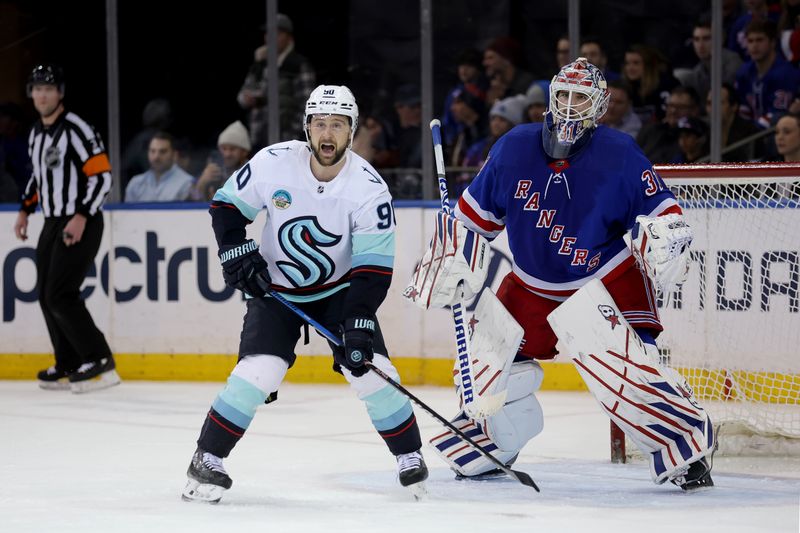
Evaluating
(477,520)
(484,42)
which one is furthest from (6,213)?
(477,520)

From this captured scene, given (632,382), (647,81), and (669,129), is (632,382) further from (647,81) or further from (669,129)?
(647,81)

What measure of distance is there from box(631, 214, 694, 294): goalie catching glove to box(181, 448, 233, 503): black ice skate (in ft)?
3.97

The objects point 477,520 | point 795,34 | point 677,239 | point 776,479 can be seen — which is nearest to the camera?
point 477,520

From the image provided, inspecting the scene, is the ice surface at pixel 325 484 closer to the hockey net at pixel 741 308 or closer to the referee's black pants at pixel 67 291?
the hockey net at pixel 741 308

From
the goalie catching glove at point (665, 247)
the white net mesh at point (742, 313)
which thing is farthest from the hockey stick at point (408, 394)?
the white net mesh at point (742, 313)

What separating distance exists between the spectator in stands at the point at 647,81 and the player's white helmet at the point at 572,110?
7.79 feet

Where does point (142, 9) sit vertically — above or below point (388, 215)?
above

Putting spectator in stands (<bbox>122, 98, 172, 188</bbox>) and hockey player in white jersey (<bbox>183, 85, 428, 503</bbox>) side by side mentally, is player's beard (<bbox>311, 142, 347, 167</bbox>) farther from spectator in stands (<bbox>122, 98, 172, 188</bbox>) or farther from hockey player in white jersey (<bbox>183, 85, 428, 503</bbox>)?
spectator in stands (<bbox>122, 98, 172, 188</bbox>)

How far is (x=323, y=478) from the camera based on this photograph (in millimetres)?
4285

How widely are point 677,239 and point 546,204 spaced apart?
393mm

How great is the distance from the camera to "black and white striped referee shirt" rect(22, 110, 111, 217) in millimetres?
6391

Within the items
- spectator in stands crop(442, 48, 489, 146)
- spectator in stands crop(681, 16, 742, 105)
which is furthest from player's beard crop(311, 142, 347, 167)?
spectator in stands crop(442, 48, 489, 146)

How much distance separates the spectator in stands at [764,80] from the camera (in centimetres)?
624

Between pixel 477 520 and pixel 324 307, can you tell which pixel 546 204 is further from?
pixel 477 520
